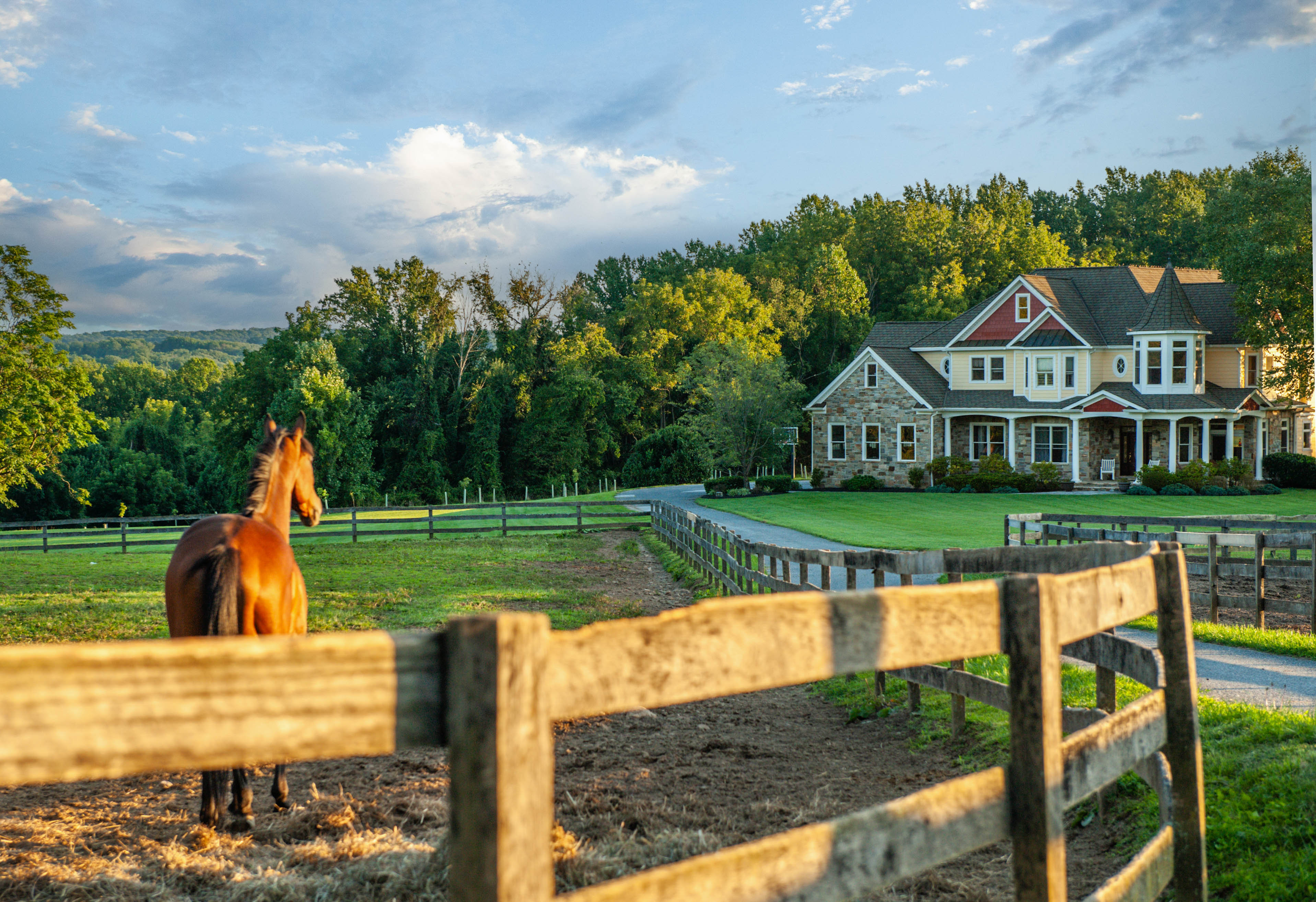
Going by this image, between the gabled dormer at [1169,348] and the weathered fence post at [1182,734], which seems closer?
the weathered fence post at [1182,734]

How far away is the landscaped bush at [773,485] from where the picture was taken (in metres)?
38.8

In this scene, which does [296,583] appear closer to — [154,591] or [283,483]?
[283,483]

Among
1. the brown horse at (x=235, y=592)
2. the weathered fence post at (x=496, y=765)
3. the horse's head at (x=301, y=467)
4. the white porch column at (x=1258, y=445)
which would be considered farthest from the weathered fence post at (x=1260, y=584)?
the white porch column at (x=1258, y=445)

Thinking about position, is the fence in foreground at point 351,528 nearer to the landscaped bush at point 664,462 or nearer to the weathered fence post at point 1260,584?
the weathered fence post at point 1260,584

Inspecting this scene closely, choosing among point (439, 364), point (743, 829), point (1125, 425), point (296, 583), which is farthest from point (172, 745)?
point (439, 364)

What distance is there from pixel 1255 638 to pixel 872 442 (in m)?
31.6

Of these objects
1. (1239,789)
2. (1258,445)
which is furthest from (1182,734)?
(1258,445)

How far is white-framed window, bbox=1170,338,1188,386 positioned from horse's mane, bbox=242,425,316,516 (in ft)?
125

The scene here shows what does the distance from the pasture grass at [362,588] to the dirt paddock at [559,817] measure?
449cm

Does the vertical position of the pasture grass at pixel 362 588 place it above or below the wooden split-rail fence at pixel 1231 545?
below

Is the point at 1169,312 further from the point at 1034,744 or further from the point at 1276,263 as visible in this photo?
the point at 1034,744

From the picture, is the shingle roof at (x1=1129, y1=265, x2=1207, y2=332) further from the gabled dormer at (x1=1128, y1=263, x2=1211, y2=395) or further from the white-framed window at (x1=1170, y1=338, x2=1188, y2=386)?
the white-framed window at (x1=1170, y1=338, x2=1188, y2=386)

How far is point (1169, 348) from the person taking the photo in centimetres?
3672

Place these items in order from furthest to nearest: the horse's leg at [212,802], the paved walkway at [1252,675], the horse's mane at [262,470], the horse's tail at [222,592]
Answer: the paved walkway at [1252,675], the horse's mane at [262,470], the horse's tail at [222,592], the horse's leg at [212,802]
